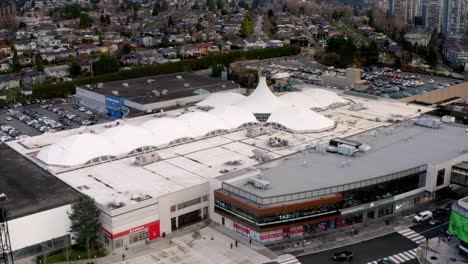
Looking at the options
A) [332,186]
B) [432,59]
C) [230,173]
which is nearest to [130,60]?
[432,59]

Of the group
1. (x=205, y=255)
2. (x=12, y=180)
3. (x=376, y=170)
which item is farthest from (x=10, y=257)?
(x=376, y=170)

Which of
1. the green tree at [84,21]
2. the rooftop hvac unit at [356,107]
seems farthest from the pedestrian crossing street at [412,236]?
the green tree at [84,21]

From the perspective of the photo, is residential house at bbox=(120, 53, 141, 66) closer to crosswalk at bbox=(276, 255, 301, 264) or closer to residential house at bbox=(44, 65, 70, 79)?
residential house at bbox=(44, 65, 70, 79)

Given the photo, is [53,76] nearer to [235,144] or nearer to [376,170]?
[235,144]

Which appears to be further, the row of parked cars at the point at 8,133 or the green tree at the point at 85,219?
the row of parked cars at the point at 8,133

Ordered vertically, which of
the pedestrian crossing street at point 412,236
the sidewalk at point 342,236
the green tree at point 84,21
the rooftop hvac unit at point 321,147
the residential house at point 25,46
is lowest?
the pedestrian crossing street at point 412,236

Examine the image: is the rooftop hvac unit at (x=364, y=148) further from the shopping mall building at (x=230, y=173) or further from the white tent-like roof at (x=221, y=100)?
the white tent-like roof at (x=221, y=100)
